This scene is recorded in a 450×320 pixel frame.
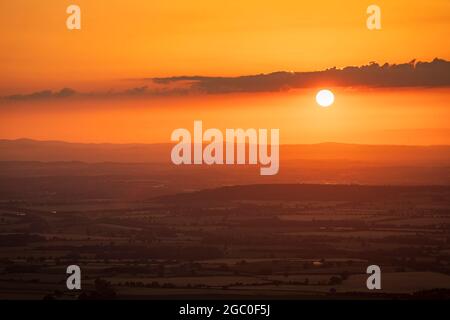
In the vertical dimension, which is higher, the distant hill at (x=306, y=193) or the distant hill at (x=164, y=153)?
the distant hill at (x=164, y=153)

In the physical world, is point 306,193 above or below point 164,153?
below

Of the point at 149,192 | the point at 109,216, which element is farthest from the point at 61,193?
the point at 109,216

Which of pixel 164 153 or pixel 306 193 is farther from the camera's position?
pixel 164 153

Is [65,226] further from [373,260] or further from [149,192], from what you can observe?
[149,192]

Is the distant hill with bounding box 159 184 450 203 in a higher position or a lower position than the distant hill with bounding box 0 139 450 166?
lower

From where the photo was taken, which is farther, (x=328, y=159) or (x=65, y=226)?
(x=328, y=159)

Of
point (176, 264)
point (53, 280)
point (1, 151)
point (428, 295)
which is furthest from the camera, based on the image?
point (1, 151)

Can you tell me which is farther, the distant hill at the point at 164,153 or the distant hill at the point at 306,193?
the distant hill at the point at 164,153

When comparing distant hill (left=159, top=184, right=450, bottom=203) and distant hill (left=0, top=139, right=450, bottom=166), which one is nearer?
distant hill (left=159, top=184, right=450, bottom=203)
